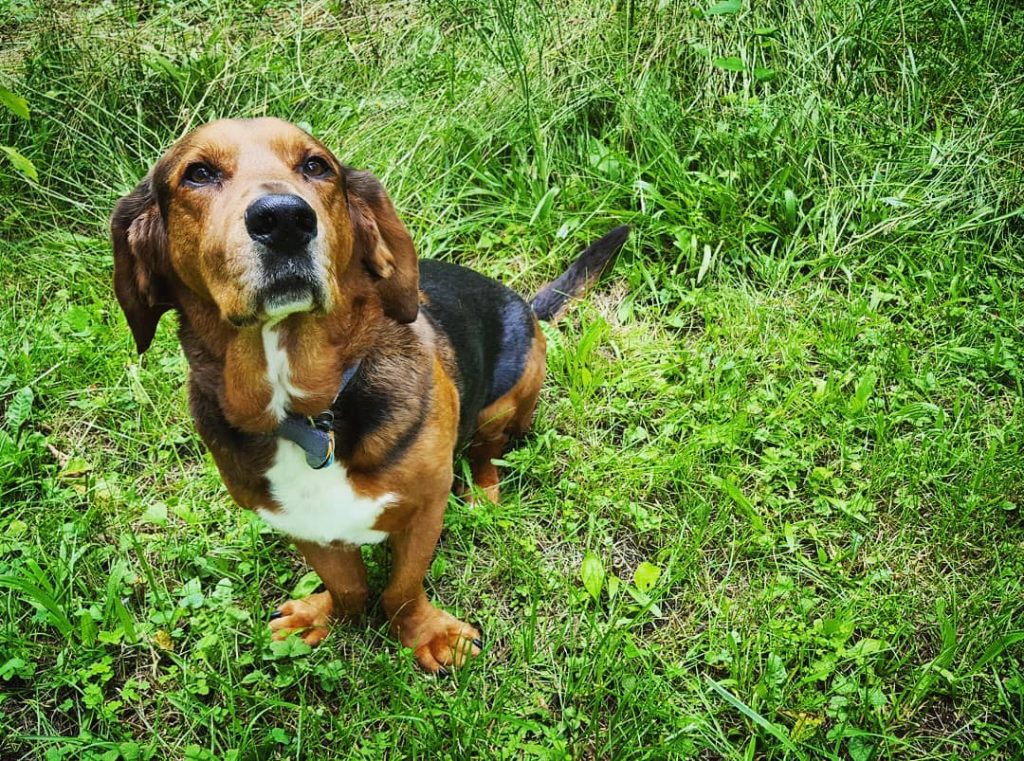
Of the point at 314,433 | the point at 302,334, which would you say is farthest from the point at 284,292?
the point at 314,433

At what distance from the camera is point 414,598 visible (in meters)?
2.85

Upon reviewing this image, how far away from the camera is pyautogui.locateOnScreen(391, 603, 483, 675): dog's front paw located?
9.42ft

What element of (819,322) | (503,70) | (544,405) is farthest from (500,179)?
(819,322)

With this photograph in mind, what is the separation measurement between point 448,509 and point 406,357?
89cm

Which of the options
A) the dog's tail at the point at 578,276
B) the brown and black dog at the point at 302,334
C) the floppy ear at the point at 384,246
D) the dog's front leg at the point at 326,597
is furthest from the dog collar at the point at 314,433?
the dog's tail at the point at 578,276

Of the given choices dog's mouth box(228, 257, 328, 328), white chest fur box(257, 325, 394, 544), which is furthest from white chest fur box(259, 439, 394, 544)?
dog's mouth box(228, 257, 328, 328)

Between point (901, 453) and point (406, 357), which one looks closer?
point (406, 357)

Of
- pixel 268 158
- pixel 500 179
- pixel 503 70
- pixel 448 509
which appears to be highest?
pixel 268 158

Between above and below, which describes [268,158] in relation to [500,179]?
above

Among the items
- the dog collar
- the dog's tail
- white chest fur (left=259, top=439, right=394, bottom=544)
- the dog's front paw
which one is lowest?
the dog's front paw

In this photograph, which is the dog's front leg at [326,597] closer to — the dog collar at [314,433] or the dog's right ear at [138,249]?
the dog collar at [314,433]

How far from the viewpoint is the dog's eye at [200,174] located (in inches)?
89.0

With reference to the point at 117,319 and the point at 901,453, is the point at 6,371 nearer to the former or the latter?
the point at 117,319

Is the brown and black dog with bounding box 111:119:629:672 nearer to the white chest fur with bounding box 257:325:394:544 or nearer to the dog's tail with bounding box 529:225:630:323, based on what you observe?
the white chest fur with bounding box 257:325:394:544
